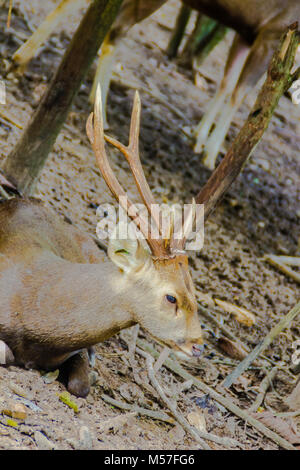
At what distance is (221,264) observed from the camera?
5.76 m

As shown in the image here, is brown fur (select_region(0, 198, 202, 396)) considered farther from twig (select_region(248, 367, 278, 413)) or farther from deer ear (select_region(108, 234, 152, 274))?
twig (select_region(248, 367, 278, 413))

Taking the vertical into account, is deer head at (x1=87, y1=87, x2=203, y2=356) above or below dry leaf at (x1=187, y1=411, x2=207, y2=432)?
above

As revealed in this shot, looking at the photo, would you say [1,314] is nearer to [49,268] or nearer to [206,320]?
[49,268]

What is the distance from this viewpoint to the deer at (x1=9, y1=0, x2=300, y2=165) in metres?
6.39

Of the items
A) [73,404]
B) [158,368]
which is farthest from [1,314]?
[158,368]

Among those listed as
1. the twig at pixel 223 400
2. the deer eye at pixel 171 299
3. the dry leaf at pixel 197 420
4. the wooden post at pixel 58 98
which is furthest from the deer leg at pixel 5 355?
the wooden post at pixel 58 98

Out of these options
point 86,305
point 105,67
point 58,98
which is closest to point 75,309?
point 86,305

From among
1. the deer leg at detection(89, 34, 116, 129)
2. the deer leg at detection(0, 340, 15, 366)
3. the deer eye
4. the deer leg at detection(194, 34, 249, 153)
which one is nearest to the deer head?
the deer eye

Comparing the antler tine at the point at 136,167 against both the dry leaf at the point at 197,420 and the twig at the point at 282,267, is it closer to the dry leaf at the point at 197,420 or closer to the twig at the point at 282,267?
the dry leaf at the point at 197,420

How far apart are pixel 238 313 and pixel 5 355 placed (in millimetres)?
2458

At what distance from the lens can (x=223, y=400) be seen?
12.4 feet

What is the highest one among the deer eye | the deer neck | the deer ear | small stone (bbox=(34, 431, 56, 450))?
the deer ear

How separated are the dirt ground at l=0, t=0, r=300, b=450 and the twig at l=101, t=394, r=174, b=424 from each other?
3 centimetres

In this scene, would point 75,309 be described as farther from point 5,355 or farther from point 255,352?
point 255,352
